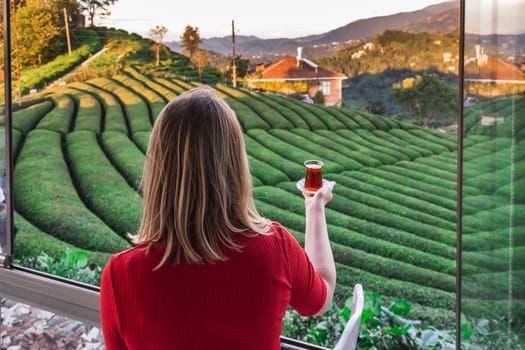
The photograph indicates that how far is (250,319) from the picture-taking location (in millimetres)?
1153

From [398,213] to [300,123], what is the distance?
28.1 inches

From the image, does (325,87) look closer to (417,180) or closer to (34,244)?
(417,180)

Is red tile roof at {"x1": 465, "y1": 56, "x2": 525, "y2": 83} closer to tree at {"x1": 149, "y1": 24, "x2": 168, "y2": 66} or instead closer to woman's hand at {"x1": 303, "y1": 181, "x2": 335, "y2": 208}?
woman's hand at {"x1": 303, "y1": 181, "x2": 335, "y2": 208}

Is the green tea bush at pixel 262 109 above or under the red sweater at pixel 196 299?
above

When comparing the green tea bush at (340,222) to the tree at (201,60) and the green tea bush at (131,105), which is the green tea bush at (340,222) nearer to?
the tree at (201,60)

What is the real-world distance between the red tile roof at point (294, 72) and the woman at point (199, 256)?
1553 mm

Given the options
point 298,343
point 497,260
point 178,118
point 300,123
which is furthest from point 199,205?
point 300,123

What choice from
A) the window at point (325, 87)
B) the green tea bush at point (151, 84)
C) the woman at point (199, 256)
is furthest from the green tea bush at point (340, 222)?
the woman at point (199, 256)

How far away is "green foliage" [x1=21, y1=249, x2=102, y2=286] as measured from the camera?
3.38 metres

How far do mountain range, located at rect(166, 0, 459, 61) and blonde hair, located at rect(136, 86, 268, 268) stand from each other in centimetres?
134

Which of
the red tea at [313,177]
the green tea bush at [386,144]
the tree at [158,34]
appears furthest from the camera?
the tree at [158,34]

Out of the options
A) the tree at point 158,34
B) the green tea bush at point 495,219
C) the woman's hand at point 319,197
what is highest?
the tree at point 158,34

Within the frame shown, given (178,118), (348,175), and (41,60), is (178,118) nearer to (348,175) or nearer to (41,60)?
(348,175)

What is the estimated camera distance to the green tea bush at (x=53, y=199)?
3.50 meters
